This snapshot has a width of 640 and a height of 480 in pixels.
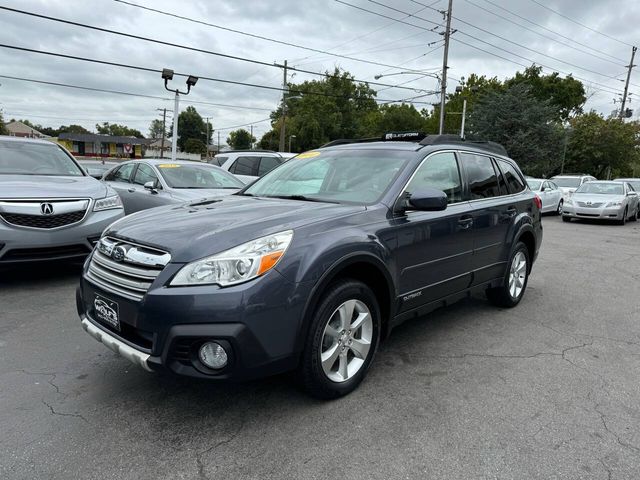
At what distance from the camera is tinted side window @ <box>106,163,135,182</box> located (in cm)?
886

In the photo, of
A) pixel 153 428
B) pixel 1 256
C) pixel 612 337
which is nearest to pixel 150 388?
pixel 153 428

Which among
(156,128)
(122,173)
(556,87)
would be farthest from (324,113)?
(156,128)

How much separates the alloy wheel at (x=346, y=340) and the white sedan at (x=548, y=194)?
1517cm

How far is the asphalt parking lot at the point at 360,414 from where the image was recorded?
7.70ft

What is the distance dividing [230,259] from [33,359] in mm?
2091

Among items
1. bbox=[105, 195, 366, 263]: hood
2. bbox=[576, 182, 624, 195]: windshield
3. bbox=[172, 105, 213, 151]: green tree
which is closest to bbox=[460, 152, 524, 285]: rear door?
bbox=[105, 195, 366, 263]: hood

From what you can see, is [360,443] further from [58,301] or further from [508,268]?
[58,301]

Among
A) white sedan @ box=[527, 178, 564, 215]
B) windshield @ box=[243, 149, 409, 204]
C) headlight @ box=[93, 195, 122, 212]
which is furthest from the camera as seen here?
white sedan @ box=[527, 178, 564, 215]

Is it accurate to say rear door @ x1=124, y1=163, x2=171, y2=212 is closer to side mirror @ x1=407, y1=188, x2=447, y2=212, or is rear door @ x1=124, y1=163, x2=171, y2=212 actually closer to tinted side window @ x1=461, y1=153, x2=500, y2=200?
tinted side window @ x1=461, y1=153, x2=500, y2=200

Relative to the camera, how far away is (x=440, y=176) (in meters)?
3.93

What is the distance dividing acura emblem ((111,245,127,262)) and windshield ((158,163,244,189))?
5.02 meters

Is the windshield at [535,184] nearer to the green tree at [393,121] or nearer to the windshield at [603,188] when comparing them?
the windshield at [603,188]

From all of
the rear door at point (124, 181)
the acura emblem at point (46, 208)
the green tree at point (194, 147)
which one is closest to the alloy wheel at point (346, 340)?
the acura emblem at point (46, 208)

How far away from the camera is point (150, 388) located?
3.08 m
